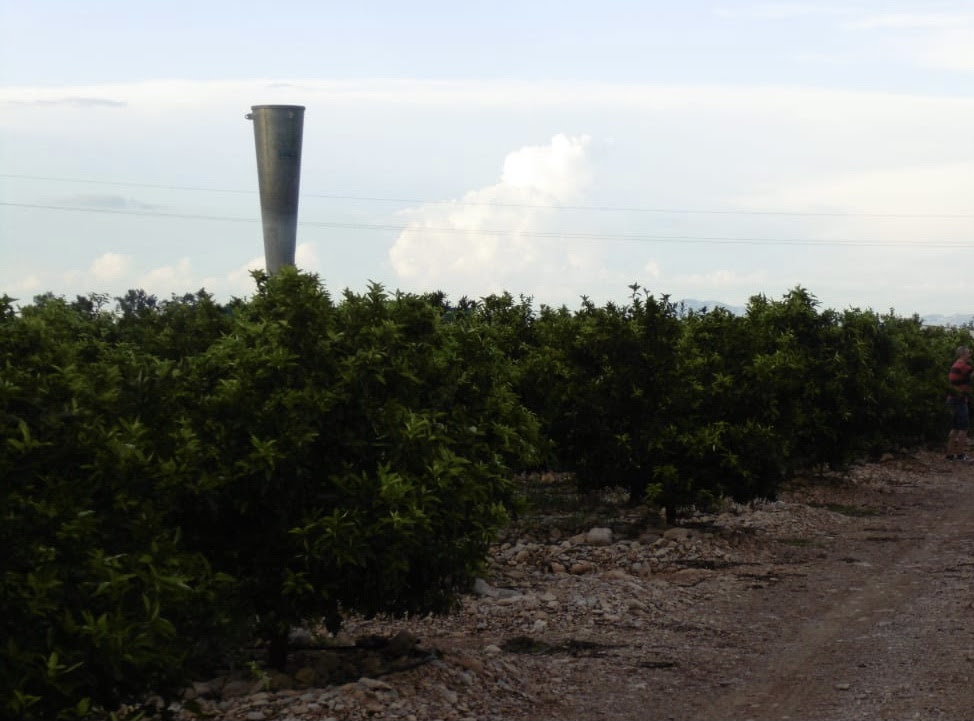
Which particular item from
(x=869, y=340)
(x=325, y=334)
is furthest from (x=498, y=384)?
(x=869, y=340)

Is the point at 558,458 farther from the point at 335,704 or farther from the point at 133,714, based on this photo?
the point at 133,714

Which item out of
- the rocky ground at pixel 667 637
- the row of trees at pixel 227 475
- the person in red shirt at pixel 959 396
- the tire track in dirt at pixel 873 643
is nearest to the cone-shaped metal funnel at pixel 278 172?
the row of trees at pixel 227 475

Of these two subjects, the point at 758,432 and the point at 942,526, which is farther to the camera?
the point at 942,526

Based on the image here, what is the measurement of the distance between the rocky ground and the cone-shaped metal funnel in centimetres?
468

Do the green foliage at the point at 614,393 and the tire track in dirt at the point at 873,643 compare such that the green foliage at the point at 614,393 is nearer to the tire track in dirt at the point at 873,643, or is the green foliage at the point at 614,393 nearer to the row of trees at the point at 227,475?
the tire track in dirt at the point at 873,643

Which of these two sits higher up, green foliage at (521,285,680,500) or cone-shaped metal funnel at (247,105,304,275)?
cone-shaped metal funnel at (247,105,304,275)

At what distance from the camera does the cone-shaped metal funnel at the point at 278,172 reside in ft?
48.9

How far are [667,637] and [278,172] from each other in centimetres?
782

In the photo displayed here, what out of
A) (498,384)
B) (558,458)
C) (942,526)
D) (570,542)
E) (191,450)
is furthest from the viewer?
(942,526)

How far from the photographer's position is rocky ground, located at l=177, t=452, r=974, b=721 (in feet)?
27.3

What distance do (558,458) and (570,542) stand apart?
1553mm

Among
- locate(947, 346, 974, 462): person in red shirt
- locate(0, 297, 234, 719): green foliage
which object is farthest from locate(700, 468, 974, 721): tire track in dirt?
locate(947, 346, 974, 462): person in red shirt

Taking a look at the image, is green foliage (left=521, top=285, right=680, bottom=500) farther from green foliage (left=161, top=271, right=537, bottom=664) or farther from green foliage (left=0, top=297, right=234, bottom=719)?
green foliage (left=0, top=297, right=234, bottom=719)

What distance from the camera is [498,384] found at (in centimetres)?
954
